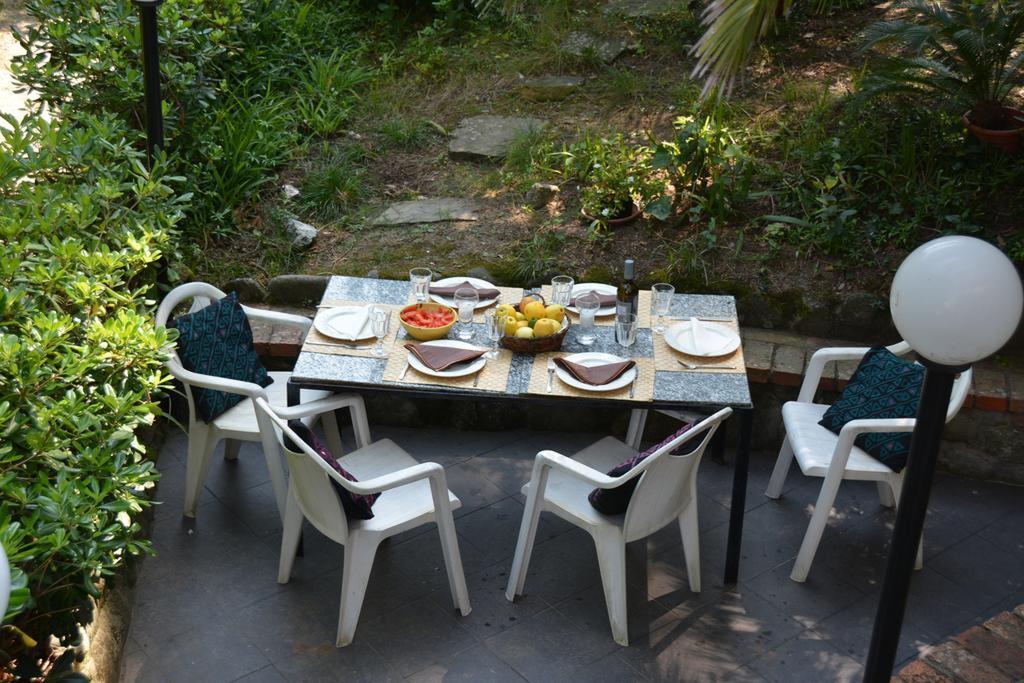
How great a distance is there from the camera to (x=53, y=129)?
4445 mm

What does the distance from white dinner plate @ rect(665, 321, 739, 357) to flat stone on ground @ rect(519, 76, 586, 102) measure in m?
2.80

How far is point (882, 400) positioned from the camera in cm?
426

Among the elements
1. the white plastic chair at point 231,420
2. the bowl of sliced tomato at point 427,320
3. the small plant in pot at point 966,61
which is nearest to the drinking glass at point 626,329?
the bowl of sliced tomato at point 427,320

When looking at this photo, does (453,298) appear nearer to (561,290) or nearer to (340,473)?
(561,290)

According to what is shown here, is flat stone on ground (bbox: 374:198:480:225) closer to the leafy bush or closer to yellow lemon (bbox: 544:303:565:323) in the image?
the leafy bush

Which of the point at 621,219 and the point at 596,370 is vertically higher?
the point at 621,219

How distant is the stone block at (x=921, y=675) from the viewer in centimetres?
321

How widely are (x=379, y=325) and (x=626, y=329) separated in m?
0.98

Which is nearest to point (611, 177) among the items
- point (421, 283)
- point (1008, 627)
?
point (421, 283)

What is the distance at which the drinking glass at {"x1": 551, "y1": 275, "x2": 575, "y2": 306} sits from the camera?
4.46 metres

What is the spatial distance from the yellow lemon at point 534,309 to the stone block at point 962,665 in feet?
6.07

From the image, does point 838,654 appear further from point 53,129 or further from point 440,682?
point 53,129

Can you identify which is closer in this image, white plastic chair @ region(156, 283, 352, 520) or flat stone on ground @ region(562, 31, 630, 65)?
white plastic chair @ region(156, 283, 352, 520)

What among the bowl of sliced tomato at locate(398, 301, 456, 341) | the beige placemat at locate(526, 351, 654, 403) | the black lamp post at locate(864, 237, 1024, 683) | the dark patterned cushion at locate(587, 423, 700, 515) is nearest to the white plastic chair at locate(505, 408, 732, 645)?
the dark patterned cushion at locate(587, 423, 700, 515)
